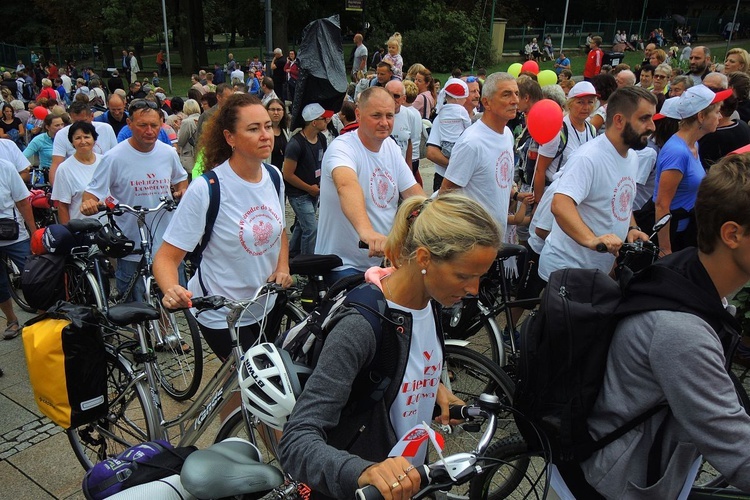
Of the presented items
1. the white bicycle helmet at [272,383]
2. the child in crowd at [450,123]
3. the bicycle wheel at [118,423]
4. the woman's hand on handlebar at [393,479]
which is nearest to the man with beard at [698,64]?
the child in crowd at [450,123]

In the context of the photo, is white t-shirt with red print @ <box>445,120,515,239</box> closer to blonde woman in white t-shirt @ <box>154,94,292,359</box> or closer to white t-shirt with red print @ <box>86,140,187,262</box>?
blonde woman in white t-shirt @ <box>154,94,292,359</box>

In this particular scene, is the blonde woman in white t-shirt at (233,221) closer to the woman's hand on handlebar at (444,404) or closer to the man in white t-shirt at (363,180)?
the man in white t-shirt at (363,180)

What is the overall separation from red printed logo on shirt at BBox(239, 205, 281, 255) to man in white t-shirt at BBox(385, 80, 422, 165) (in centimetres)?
398

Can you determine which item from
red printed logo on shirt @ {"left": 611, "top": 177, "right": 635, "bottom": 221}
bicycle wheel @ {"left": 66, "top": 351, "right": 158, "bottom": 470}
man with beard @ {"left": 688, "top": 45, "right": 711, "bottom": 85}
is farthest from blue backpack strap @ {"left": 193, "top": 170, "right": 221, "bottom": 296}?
man with beard @ {"left": 688, "top": 45, "right": 711, "bottom": 85}

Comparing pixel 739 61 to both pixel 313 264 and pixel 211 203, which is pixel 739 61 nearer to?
pixel 313 264

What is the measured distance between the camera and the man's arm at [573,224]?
3.49 metres

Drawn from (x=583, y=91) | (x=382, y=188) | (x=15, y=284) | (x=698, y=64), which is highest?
(x=698, y=64)

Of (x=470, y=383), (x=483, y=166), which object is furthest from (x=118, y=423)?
(x=483, y=166)

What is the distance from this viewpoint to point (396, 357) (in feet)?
6.21

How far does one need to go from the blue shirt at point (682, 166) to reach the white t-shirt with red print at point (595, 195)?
900mm

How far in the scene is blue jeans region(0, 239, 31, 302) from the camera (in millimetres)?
5289

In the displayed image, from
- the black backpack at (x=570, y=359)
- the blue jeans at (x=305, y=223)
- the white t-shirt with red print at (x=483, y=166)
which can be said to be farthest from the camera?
the blue jeans at (x=305, y=223)

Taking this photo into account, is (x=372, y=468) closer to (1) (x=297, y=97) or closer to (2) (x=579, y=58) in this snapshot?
(1) (x=297, y=97)

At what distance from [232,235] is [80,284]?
8.13 ft
